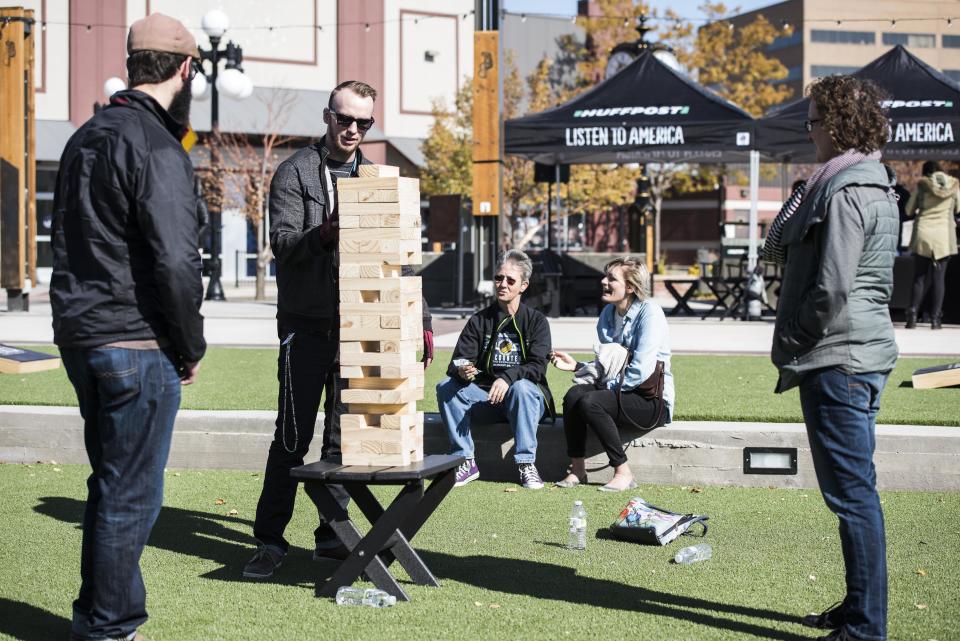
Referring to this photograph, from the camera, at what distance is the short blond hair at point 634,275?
7047mm

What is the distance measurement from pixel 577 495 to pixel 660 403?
0.70 meters

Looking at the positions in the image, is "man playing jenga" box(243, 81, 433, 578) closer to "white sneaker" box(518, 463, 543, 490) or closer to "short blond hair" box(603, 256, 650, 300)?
"white sneaker" box(518, 463, 543, 490)

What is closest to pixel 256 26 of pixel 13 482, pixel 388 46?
pixel 388 46

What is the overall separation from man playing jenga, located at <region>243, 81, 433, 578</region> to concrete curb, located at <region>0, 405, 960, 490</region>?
2031 mm

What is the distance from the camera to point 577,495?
680cm

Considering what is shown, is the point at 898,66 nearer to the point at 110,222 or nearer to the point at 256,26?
the point at 110,222

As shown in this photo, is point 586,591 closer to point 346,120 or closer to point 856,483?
point 856,483

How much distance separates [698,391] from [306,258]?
4827 mm

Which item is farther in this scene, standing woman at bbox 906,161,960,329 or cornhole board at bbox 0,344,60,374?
standing woman at bbox 906,161,960,329

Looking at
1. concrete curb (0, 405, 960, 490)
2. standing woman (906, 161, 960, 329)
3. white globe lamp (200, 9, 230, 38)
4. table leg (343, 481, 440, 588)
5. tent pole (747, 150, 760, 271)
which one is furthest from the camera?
white globe lamp (200, 9, 230, 38)

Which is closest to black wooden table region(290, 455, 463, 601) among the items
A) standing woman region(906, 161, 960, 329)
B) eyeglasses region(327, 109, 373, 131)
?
eyeglasses region(327, 109, 373, 131)

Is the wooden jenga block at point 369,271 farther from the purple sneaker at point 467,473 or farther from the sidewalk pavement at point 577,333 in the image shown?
the sidewalk pavement at point 577,333

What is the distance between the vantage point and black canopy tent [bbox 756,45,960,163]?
15.6 metres

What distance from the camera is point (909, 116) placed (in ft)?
51.7
